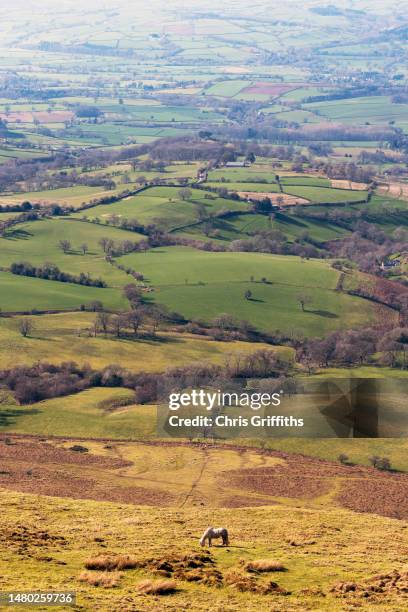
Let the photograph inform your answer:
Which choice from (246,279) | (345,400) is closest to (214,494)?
(345,400)

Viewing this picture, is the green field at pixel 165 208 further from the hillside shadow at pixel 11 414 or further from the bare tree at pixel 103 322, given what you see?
the hillside shadow at pixel 11 414

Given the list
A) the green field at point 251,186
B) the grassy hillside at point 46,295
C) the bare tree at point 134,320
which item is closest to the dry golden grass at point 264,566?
the bare tree at point 134,320

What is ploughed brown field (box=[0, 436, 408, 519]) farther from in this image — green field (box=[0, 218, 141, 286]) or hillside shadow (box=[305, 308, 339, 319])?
green field (box=[0, 218, 141, 286])

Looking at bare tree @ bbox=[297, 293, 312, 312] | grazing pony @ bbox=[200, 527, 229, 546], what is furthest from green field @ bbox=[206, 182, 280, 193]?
grazing pony @ bbox=[200, 527, 229, 546]

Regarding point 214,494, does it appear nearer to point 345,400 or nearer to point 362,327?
point 345,400

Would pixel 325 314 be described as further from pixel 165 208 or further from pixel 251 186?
pixel 251 186

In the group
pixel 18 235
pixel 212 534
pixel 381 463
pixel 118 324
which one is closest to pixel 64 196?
pixel 18 235
